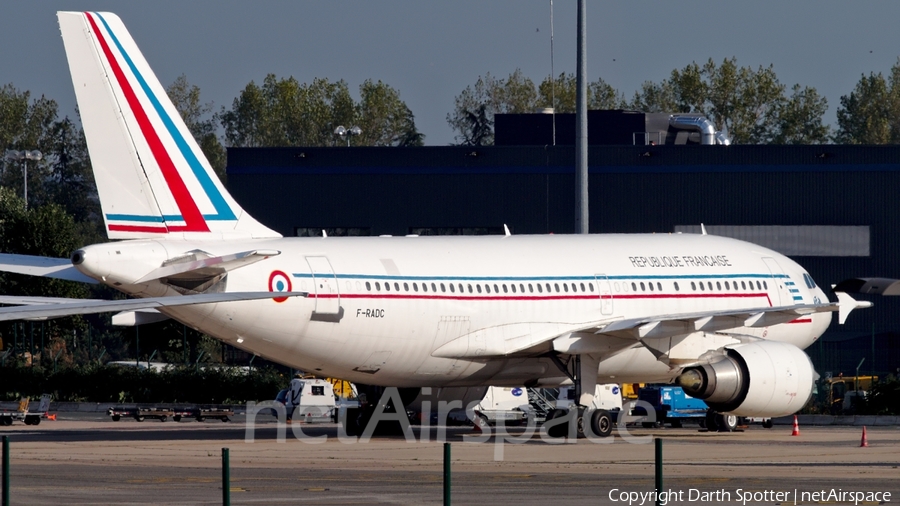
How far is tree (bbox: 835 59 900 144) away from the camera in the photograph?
130 m

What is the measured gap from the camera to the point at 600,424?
29484 millimetres

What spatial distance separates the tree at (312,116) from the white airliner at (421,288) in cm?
10085

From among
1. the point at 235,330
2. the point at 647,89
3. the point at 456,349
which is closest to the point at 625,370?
the point at 456,349

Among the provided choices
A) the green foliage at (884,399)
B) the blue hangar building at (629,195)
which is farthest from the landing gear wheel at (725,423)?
the blue hangar building at (629,195)

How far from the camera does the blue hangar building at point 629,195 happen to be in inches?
2297

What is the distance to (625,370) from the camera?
31781mm

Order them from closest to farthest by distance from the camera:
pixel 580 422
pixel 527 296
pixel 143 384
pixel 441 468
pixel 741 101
A: pixel 441 468 < pixel 580 422 < pixel 527 296 < pixel 143 384 < pixel 741 101

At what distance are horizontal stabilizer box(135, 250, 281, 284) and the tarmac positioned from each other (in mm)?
3049

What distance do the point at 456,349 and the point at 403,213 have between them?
32.3m

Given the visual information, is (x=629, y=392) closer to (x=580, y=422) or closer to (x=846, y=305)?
(x=846, y=305)

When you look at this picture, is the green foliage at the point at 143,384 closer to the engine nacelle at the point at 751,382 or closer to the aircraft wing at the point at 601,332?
the aircraft wing at the point at 601,332

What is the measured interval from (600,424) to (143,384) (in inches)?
807

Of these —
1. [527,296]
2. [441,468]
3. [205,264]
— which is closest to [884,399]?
[527,296]

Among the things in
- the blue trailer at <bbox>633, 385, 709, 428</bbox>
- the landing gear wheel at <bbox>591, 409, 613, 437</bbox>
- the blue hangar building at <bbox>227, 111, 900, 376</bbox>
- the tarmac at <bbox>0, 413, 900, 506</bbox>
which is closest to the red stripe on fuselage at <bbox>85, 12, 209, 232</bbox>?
the tarmac at <bbox>0, 413, 900, 506</bbox>
